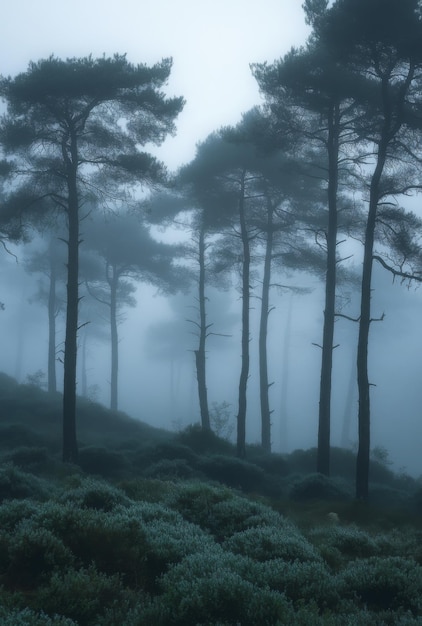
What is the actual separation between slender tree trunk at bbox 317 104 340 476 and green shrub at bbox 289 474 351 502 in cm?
201

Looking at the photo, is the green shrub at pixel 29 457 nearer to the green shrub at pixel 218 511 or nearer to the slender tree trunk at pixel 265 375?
the green shrub at pixel 218 511

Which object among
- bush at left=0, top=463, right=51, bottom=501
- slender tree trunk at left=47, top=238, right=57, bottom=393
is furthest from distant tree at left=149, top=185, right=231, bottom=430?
bush at left=0, top=463, right=51, bottom=501

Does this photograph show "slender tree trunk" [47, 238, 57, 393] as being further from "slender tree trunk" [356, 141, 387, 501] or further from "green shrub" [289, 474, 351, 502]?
"slender tree trunk" [356, 141, 387, 501]

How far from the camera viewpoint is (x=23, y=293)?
70.1 m

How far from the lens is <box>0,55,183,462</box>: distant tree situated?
1803cm

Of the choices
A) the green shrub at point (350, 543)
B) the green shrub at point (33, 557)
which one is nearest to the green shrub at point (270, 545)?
the green shrub at point (350, 543)

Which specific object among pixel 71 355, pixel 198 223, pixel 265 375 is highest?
pixel 198 223

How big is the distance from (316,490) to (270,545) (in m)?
8.36

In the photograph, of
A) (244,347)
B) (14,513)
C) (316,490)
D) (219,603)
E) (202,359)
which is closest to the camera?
(219,603)

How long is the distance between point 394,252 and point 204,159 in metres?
11.0

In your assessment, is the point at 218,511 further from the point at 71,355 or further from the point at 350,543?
the point at 71,355

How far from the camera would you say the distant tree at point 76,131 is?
1803cm

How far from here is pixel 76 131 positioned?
18.7 m

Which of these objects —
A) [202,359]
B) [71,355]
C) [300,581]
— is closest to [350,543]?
[300,581]
